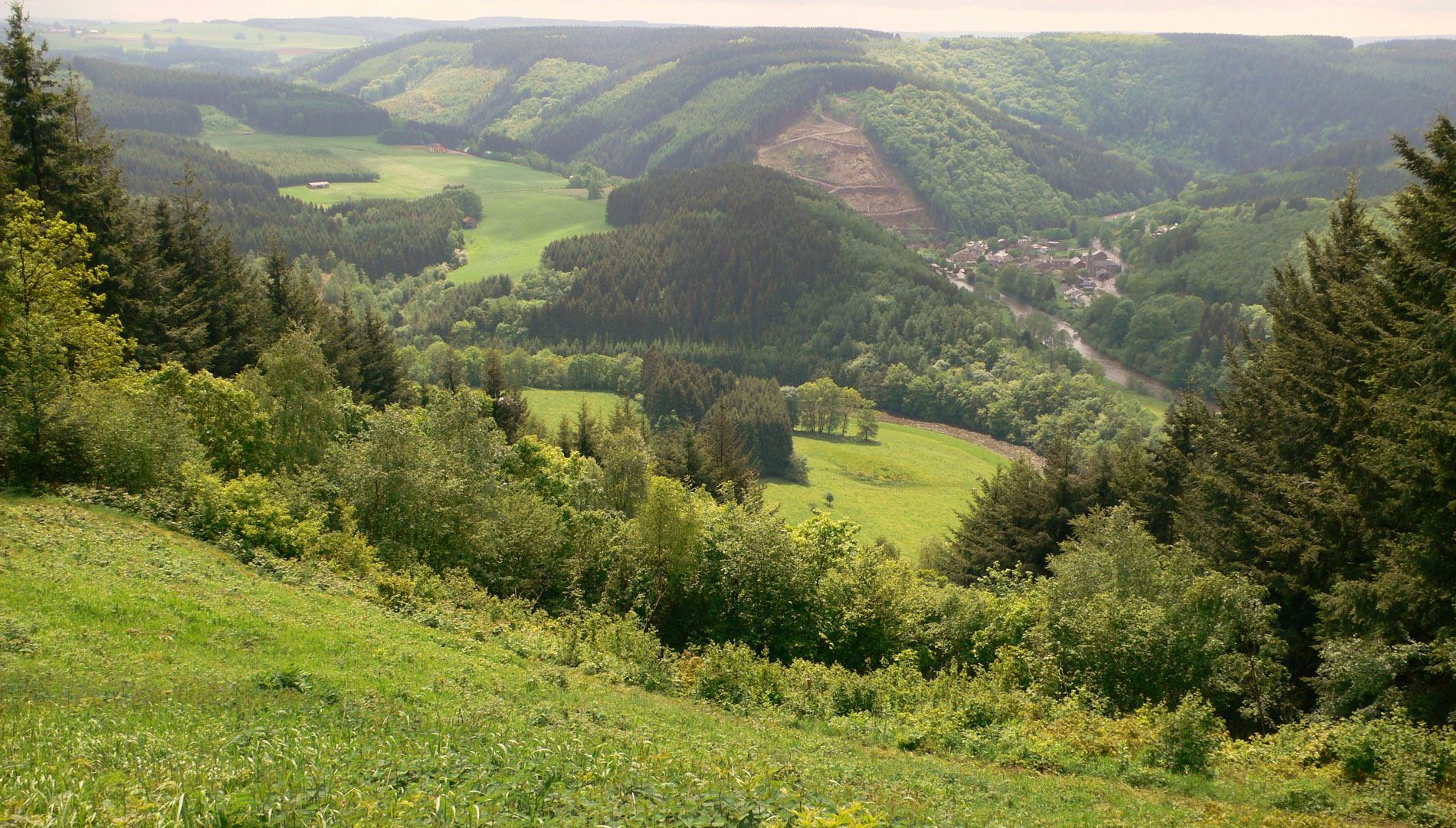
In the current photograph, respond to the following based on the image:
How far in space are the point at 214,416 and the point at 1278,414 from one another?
4589cm

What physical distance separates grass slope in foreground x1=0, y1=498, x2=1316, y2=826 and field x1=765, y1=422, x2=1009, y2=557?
226ft

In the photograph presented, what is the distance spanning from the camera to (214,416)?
35562mm

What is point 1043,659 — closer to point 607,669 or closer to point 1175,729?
point 1175,729

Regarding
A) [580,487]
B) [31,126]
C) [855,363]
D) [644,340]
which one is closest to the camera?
[31,126]

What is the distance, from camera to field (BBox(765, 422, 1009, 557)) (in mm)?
99812

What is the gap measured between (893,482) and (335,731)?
Answer: 10982cm

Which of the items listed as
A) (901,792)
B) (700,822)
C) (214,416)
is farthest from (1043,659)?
(214,416)

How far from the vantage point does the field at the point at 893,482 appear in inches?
3930

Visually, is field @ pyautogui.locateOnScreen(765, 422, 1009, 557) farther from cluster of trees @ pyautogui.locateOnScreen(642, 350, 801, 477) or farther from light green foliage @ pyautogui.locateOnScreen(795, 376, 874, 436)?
cluster of trees @ pyautogui.locateOnScreen(642, 350, 801, 477)

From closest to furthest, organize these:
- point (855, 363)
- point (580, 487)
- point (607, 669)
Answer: point (607, 669) → point (580, 487) → point (855, 363)

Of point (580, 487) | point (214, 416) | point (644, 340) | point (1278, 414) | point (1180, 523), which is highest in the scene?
point (1278, 414)

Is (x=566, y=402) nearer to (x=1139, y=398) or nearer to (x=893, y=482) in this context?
(x=893, y=482)

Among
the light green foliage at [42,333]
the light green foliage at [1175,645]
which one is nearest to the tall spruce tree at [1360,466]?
the light green foliage at [1175,645]

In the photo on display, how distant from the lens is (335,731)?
1451 cm
